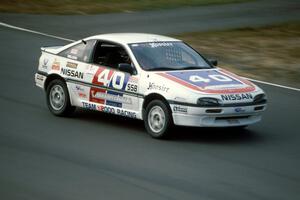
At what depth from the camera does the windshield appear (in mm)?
13531

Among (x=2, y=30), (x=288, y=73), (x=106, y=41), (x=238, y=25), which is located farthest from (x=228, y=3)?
(x=106, y=41)

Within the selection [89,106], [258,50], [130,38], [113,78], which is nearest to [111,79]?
[113,78]

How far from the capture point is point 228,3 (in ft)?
113

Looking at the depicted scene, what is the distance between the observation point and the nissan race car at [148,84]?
12.6 metres

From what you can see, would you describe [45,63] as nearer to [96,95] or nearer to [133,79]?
[96,95]

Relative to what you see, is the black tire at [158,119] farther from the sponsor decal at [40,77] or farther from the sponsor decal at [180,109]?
the sponsor decal at [40,77]

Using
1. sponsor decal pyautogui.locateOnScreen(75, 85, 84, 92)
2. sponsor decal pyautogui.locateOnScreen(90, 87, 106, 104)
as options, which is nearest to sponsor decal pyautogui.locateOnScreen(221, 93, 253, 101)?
sponsor decal pyautogui.locateOnScreen(90, 87, 106, 104)

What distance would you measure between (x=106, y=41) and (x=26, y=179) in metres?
4.16

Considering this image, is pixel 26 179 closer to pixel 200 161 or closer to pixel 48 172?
pixel 48 172

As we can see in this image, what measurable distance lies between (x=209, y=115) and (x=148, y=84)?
1.12m

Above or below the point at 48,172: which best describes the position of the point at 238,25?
above

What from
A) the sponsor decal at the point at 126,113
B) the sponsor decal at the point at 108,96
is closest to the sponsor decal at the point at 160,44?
the sponsor decal at the point at 108,96

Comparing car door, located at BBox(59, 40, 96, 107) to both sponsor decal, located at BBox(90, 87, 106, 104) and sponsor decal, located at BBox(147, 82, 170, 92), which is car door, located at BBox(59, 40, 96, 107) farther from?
sponsor decal, located at BBox(147, 82, 170, 92)

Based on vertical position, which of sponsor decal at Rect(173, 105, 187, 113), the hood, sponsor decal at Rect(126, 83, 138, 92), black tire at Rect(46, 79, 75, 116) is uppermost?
the hood
